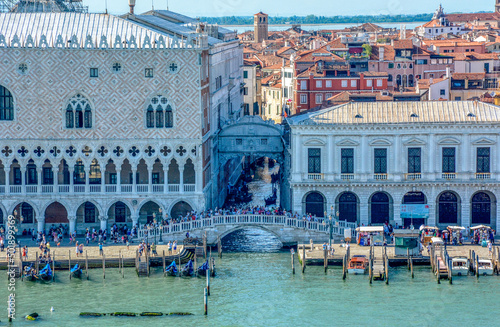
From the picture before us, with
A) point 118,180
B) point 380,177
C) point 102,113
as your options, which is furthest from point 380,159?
point 102,113

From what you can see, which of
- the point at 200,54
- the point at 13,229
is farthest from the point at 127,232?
the point at 200,54

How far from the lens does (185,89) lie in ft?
182

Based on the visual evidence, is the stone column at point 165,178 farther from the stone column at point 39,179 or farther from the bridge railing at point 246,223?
the stone column at point 39,179

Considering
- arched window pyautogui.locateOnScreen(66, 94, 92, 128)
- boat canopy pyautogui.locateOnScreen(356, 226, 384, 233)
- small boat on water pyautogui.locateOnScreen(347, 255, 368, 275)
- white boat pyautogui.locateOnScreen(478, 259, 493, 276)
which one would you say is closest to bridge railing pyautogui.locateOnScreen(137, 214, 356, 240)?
boat canopy pyautogui.locateOnScreen(356, 226, 384, 233)

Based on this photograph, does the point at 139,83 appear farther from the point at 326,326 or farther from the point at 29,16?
the point at 326,326

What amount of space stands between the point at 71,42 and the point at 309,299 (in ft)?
61.6

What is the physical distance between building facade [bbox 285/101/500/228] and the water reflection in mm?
2444

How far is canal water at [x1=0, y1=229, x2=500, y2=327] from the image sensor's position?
141 feet

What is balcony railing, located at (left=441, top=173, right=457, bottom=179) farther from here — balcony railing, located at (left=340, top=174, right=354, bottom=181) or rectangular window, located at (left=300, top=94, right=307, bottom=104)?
rectangular window, located at (left=300, top=94, right=307, bottom=104)

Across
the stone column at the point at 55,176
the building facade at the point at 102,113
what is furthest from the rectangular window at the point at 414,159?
the stone column at the point at 55,176

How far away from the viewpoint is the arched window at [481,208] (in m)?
56.2

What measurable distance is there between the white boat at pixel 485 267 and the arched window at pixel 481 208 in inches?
292

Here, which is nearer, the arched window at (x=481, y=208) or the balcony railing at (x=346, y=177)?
the balcony railing at (x=346, y=177)

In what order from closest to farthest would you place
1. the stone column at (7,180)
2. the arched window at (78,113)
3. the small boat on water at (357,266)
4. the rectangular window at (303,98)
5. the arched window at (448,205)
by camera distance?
the small boat on water at (357,266) → the arched window at (78,113) → the stone column at (7,180) → the arched window at (448,205) → the rectangular window at (303,98)
